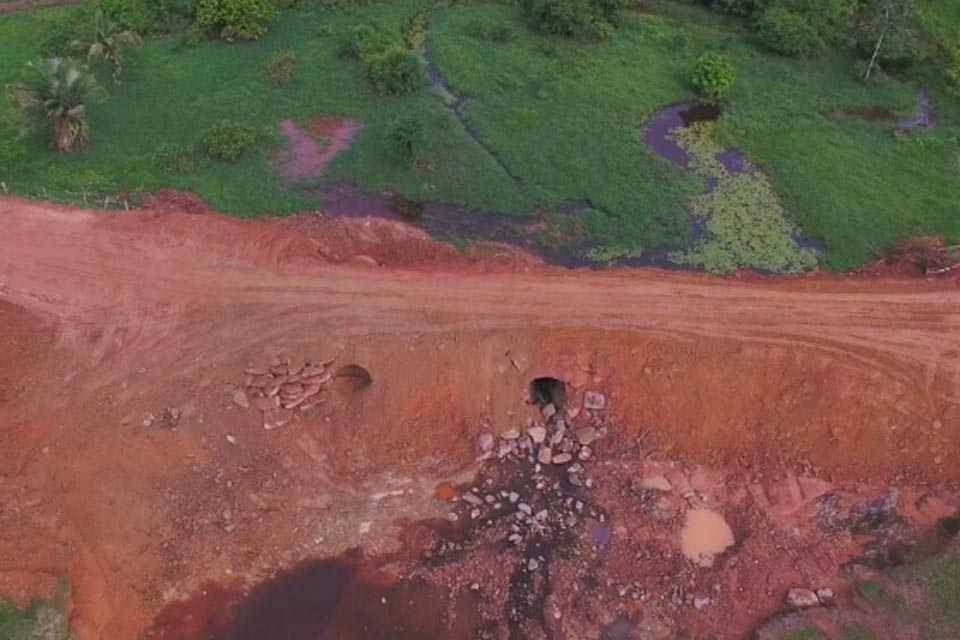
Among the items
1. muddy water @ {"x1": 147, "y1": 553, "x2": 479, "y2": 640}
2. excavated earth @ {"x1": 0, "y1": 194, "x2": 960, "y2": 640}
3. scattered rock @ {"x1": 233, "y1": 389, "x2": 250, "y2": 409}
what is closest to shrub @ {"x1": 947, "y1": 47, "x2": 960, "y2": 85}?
excavated earth @ {"x1": 0, "y1": 194, "x2": 960, "y2": 640}

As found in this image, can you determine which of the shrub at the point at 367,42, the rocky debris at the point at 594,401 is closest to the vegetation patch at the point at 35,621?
the rocky debris at the point at 594,401

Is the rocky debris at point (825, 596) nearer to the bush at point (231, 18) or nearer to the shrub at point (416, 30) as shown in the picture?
the shrub at point (416, 30)

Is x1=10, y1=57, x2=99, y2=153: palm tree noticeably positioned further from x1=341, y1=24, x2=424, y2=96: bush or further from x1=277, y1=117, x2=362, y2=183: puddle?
x1=341, y1=24, x2=424, y2=96: bush

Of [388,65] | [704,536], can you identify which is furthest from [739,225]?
[388,65]

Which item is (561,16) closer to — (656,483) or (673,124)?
(673,124)

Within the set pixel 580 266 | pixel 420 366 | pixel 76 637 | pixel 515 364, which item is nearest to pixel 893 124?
pixel 580 266

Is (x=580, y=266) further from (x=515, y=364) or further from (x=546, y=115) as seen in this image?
(x=546, y=115)
